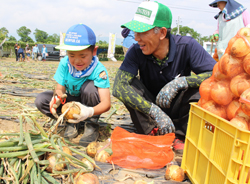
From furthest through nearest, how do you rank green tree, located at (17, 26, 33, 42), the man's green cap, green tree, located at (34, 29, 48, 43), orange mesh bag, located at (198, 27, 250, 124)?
green tree, located at (34, 29, 48, 43) → green tree, located at (17, 26, 33, 42) → the man's green cap → orange mesh bag, located at (198, 27, 250, 124)

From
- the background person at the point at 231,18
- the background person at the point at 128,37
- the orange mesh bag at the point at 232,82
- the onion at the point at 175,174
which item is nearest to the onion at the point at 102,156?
the onion at the point at 175,174

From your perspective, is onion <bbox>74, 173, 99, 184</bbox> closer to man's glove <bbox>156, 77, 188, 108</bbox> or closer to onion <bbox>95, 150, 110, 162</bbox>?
onion <bbox>95, 150, 110, 162</bbox>

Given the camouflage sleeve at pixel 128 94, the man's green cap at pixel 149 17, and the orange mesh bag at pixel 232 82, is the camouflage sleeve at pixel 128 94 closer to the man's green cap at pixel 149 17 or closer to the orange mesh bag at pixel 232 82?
the man's green cap at pixel 149 17

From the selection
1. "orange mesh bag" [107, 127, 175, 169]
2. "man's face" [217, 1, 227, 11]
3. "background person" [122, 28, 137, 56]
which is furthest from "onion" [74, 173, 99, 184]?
"man's face" [217, 1, 227, 11]

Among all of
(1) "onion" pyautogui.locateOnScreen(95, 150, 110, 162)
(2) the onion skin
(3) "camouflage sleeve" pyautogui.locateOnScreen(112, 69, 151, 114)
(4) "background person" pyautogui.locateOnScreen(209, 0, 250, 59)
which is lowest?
(1) "onion" pyautogui.locateOnScreen(95, 150, 110, 162)

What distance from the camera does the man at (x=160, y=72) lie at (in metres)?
1.73

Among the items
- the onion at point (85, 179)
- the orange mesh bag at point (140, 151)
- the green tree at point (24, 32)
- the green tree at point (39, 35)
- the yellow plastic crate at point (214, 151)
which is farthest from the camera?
the green tree at point (39, 35)

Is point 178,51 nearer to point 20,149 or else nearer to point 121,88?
point 121,88

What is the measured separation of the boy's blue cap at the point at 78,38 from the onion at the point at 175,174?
117 cm

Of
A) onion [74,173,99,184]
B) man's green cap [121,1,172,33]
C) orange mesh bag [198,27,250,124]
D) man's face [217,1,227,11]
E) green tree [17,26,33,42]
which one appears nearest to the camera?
orange mesh bag [198,27,250,124]

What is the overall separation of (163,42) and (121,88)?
1.86 ft

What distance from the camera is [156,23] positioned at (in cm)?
172

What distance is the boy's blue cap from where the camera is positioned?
1787mm

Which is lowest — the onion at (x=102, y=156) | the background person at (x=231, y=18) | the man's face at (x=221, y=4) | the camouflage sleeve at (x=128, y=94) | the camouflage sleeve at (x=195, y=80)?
the onion at (x=102, y=156)
